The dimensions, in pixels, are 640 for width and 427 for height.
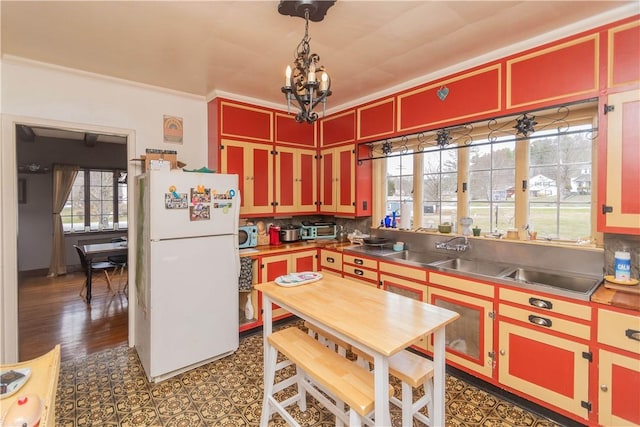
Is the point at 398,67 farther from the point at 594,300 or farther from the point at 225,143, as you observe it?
the point at 594,300

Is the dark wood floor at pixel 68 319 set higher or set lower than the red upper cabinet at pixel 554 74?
lower

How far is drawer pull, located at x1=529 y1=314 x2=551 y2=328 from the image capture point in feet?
6.24

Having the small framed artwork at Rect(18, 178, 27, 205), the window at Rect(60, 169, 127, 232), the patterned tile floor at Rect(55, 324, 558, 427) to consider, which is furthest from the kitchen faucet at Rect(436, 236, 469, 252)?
the small framed artwork at Rect(18, 178, 27, 205)

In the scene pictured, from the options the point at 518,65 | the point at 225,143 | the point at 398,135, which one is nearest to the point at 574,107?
the point at 518,65

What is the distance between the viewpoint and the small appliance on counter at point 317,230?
3.87 meters

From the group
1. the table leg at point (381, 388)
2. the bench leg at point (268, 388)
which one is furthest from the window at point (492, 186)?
the bench leg at point (268, 388)

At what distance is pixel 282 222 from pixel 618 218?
3.20 metres

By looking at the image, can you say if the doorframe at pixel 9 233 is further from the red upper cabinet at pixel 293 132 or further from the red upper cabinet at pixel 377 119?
the red upper cabinet at pixel 377 119

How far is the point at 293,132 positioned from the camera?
379 cm

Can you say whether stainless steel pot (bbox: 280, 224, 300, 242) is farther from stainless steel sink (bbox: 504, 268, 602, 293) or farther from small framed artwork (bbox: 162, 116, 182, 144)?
stainless steel sink (bbox: 504, 268, 602, 293)

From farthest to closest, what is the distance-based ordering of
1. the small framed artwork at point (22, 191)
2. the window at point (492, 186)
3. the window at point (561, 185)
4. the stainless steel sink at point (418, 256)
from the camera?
the small framed artwork at point (22, 191) → the stainless steel sink at point (418, 256) → the window at point (492, 186) → the window at point (561, 185)

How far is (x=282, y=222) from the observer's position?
13.2ft

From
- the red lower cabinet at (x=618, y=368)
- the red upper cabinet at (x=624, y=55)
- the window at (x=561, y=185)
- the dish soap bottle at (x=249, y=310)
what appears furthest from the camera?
the dish soap bottle at (x=249, y=310)

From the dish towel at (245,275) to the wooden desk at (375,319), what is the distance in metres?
1.17
